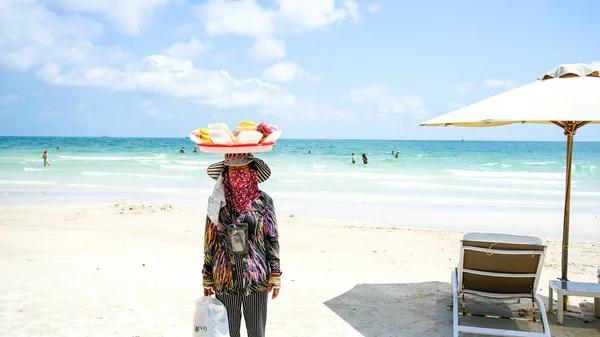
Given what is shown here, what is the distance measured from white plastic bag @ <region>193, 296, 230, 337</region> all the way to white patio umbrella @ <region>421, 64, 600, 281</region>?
2838mm

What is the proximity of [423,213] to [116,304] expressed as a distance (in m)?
9.42

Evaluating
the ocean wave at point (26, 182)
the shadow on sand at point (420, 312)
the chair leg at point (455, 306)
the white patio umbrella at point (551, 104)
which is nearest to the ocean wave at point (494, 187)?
the shadow on sand at point (420, 312)

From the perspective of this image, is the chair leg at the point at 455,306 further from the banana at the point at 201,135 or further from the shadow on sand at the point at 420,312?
the banana at the point at 201,135

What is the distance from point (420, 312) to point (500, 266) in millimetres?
1049

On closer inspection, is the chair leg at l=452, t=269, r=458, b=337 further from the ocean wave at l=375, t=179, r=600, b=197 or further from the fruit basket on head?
the ocean wave at l=375, t=179, r=600, b=197

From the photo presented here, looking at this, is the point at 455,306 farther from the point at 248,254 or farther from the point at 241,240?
the point at 241,240

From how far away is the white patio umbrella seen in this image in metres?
4.23

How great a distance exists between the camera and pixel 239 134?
9.13 feet

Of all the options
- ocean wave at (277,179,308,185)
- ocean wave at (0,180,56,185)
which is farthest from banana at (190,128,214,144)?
ocean wave at (0,180,56,185)

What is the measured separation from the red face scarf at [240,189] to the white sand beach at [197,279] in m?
2.06

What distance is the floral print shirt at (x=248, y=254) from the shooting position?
2.84 meters

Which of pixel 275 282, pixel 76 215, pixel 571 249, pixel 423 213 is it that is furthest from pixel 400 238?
pixel 76 215

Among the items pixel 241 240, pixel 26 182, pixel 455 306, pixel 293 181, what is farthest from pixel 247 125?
pixel 26 182

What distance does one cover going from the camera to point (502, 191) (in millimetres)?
18656
